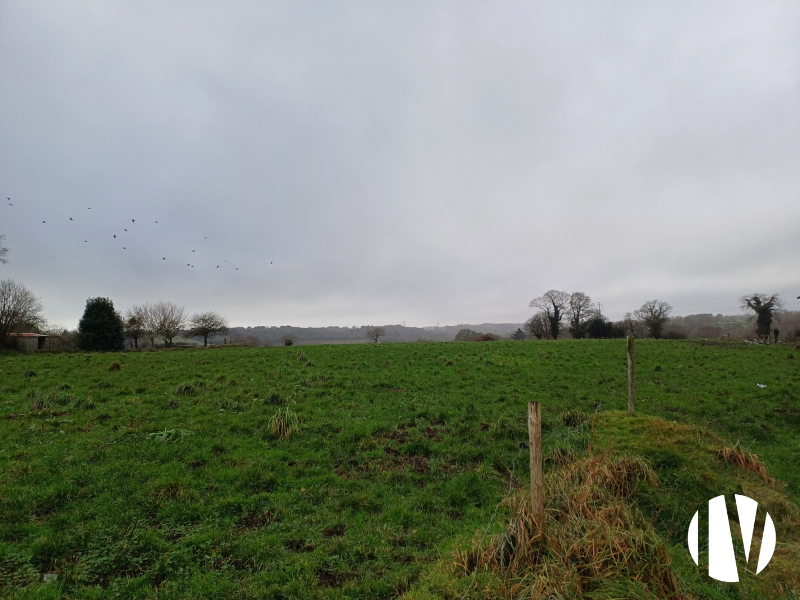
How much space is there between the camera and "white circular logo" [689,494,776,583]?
13.3ft

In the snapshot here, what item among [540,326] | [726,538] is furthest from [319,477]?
[540,326]

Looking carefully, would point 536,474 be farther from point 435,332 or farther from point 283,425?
point 435,332

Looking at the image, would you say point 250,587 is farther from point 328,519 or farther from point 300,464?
point 300,464

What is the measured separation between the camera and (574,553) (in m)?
3.74

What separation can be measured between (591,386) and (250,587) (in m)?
14.2

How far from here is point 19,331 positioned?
4181 centimetres

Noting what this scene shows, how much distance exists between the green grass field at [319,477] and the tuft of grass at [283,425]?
8 centimetres

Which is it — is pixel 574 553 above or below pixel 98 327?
below

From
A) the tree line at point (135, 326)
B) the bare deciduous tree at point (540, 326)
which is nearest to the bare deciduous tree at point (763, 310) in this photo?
the bare deciduous tree at point (540, 326)

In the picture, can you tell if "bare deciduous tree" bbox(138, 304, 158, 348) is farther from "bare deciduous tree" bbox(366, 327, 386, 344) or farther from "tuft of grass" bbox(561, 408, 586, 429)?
"tuft of grass" bbox(561, 408, 586, 429)

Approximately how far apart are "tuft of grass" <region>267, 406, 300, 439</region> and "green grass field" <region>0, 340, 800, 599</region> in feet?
0.26

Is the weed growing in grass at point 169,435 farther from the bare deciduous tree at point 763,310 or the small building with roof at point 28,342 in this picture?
the bare deciduous tree at point 763,310

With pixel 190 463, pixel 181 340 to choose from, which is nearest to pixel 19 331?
pixel 181 340

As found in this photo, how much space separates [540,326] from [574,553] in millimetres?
63237
